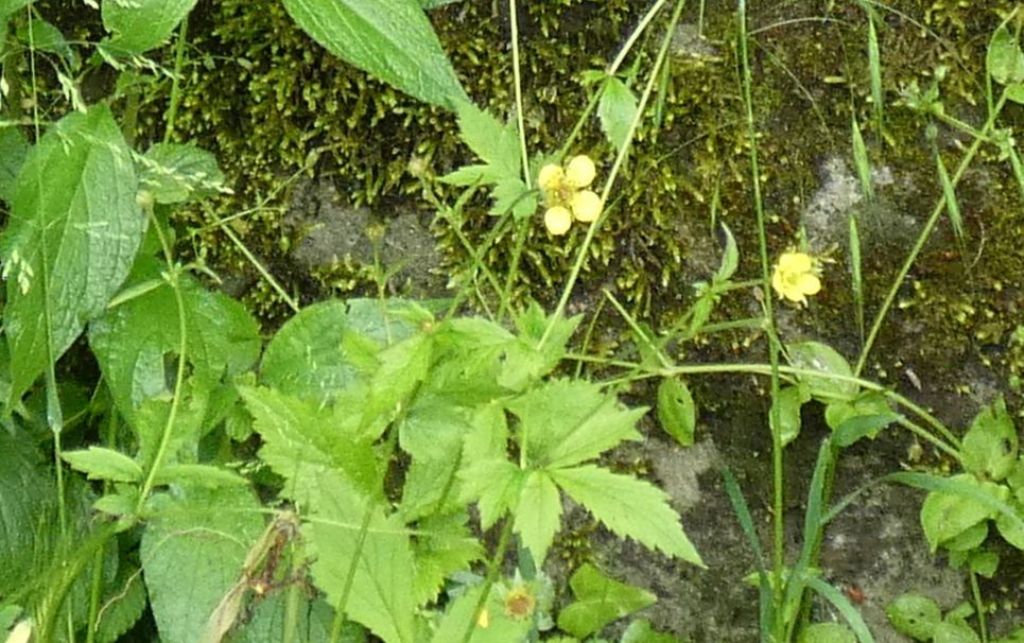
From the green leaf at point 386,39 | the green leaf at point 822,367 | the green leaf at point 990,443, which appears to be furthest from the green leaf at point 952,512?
the green leaf at point 386,39

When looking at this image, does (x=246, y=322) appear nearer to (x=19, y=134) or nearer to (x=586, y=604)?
(x=19, y=134)

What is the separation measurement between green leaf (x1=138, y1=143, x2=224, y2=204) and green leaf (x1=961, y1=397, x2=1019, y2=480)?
891mm

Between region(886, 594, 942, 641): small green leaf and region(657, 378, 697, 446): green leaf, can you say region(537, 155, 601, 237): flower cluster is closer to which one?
region(657, 378, 697, 446): green leaf

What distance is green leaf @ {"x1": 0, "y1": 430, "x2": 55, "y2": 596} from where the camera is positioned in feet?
4.06

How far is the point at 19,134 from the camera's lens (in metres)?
1.28

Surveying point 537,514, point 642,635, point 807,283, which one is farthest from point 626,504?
point 642,635

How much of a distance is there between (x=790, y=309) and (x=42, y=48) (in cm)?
90

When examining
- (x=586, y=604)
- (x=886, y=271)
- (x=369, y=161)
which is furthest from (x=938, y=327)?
(x=369, y=161)

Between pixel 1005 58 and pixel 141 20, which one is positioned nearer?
pixel 141 20

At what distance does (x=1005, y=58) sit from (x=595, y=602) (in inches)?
30.5

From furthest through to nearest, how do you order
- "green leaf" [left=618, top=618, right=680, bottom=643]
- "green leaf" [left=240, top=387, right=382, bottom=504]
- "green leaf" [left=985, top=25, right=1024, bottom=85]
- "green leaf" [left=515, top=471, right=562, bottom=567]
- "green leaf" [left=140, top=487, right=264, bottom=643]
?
"green leaf" [left=618, top=618, right=680, bottom=643] < "green leaf" [left=985, top=25, right=1024, bottom=85] < "green leaf" [left=140, top=487, right=264, bottom=643] < "green leaf" [left=240, top=387, right=382, bottom=504] < "green leaf" [left=515, top=471, right=562, bottom=567]

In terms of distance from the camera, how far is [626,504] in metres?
0.98

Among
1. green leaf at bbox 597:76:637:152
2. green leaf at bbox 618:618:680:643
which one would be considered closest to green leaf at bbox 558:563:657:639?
green leaf at bbox 618:618:680:643

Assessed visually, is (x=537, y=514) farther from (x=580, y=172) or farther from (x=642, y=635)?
(x=642, y=635)
